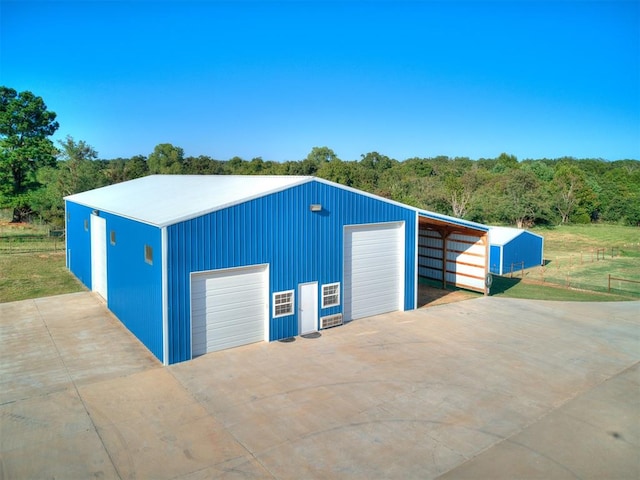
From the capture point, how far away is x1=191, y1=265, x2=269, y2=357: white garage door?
11750 millimetres

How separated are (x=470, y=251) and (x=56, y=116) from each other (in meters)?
37.8

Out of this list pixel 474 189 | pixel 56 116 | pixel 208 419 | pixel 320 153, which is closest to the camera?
pixel 208 419

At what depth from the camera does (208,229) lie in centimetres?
1165

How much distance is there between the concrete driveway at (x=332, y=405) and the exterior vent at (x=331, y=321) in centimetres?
50

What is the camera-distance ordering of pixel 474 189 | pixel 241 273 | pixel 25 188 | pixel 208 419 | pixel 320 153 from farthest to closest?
pixel 320 153 < pixel 474 189 < pixel 25 188 < pixel 241 273 < pixel 208 419

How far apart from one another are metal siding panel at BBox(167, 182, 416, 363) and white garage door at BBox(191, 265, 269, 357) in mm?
239

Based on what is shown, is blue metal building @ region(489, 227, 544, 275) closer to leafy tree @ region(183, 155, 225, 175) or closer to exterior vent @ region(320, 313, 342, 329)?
exterior vent @ region(320, 313, 342, 329)

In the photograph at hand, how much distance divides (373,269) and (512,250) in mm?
11801

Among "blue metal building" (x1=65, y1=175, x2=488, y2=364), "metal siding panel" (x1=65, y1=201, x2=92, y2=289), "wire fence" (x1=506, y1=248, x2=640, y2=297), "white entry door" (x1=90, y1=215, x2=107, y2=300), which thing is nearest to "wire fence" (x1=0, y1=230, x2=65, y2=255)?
"metal siding panel" (x1=65, y1=201, x2=92, y2=289)

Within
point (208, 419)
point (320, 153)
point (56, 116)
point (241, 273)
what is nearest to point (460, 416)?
point (208, 419)

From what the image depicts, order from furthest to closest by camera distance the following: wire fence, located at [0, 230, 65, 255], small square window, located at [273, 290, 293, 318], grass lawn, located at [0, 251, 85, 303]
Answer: wire fence, located at [0, 230, 65, 255]
grass lawn, located at [0, 251, 85, 303]
small square window, located at [273, 290, 293, 318]

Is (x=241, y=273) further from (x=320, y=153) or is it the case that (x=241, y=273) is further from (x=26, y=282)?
(x=320, y=153)

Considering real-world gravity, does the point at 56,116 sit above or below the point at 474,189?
above

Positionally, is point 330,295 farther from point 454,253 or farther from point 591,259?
point 591,259
